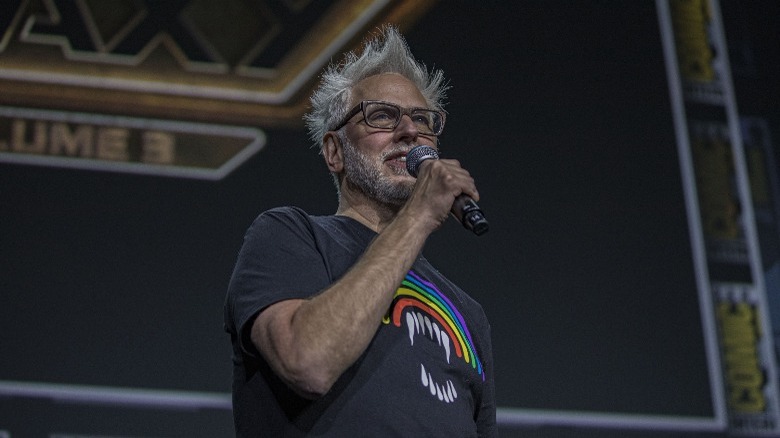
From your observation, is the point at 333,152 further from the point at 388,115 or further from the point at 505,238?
the point at 505,238

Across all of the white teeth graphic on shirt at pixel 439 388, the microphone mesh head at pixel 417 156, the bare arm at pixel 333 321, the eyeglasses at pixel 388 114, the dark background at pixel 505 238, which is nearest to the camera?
the bare arm at pixel 333 321

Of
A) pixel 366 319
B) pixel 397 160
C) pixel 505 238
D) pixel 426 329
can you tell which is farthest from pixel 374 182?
pixel 505 238

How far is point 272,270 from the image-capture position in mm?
1321

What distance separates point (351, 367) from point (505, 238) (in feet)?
5.89

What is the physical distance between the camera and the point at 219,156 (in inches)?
113

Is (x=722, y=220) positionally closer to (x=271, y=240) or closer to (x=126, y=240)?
(x=126, y=240)

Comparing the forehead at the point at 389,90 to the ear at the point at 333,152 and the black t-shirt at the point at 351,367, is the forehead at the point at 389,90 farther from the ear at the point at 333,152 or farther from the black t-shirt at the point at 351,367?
the black t-shirt at the point at 351,367

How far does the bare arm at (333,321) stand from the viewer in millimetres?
1198

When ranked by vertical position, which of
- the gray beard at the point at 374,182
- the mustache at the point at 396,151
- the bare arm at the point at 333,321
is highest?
the mustache at the point at 396,151

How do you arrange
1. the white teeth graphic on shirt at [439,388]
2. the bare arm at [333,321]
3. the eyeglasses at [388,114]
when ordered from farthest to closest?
the eyeglasses at [388,114]
the white teeth graphic on shirt at [439,388]
the bare arm at [333,321]

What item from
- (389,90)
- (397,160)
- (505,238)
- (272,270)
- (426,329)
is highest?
(389,90)

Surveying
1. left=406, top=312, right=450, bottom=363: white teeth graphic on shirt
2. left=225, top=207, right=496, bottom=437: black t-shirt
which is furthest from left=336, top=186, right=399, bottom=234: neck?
left=406, top=312, right=450, bottom=363: white teeth graphic on shirt

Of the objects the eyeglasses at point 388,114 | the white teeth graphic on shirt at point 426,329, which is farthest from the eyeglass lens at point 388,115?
the white teeth graphic on shirt at point 426,329

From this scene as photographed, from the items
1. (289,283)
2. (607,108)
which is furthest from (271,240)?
(607,108)
